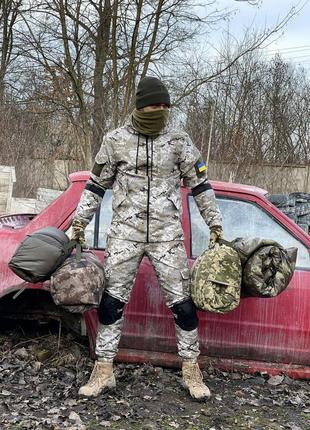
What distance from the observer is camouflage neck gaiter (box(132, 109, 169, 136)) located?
11.1ft

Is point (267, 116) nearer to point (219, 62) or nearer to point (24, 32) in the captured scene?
point (219, 62)

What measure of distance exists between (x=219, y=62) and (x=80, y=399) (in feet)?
33.4

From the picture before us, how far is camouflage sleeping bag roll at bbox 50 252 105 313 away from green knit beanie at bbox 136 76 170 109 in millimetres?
1108

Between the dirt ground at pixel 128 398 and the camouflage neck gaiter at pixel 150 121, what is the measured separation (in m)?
1.70

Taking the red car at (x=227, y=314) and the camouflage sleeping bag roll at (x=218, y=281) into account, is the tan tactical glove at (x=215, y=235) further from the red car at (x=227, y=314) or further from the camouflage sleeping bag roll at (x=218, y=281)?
the red car at (x=227, y=314)

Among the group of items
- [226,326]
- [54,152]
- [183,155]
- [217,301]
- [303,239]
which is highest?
[54,152]

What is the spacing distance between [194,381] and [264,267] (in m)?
0.89

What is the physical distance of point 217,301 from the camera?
10.8 ft

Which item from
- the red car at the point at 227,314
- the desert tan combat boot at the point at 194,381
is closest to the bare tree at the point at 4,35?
the red car at the point at 227,314

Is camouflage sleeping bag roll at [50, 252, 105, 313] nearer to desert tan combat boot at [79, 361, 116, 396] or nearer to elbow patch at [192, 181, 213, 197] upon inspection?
desert tan combat boot at [79, 361, 116, 396]

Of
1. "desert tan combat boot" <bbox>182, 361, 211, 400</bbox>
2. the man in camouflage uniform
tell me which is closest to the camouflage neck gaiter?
the man in camouflage uniform

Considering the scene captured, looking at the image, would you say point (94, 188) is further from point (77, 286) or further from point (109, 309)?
point (109, 309)

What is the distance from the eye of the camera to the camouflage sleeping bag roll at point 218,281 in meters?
3.29

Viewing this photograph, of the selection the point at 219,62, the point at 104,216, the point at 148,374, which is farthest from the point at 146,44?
the point at 148,374
